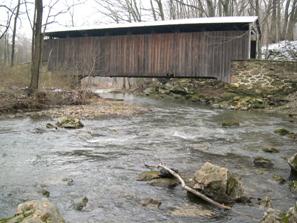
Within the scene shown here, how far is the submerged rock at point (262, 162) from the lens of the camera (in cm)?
750

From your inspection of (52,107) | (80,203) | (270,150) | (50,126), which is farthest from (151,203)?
(52,107)

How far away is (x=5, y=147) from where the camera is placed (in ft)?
27.9

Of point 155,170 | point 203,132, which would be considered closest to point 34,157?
point 155,170

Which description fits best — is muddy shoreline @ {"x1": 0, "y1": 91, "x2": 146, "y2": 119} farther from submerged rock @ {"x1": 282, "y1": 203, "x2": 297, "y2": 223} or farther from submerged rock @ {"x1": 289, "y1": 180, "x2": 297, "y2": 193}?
submerged rock @ {"x1": 282, "y1": 203, "x2": 297, "y2": 223}

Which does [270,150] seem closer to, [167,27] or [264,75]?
[264,75]

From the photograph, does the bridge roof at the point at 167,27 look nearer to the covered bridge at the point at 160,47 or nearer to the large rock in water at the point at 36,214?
the covered bridge at the point at 160,47

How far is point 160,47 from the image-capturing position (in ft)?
73.5

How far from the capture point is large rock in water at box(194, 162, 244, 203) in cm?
548

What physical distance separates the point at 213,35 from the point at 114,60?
6.13 metres

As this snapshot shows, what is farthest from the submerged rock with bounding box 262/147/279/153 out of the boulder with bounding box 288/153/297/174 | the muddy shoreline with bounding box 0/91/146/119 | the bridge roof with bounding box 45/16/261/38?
the bridge roof with bounding box 45/16/261/38

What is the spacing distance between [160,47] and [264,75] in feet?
19.4

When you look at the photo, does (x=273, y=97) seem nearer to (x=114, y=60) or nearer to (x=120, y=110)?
(x=120, y=110)

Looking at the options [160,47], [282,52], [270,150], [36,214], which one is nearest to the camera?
[36,214]

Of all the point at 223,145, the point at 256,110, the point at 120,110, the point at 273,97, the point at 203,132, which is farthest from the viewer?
the point at 273,97
